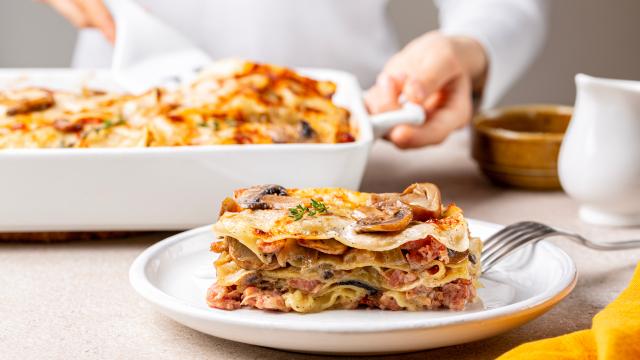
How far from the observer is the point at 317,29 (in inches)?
142

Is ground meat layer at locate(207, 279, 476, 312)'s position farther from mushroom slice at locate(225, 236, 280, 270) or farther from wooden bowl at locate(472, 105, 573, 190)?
wooden bowl at locate(472, 105, 573, 190)

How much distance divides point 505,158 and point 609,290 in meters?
0.77

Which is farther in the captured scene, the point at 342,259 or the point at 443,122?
the point at 443,122

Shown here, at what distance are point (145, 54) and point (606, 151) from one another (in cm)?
134

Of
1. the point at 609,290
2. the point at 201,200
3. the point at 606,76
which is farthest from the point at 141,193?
the point at 606,76

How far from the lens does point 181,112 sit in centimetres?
213

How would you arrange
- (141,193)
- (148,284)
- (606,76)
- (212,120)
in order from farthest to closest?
(606,76)
(212,120)
(141,193)
(148,284)

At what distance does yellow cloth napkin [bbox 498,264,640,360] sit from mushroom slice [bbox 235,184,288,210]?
485 millimetres

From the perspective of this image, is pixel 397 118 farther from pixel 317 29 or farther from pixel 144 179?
pixel 317 29

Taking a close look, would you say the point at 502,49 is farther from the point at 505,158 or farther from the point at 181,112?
the point at 181,112

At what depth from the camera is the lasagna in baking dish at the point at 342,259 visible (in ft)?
4.70

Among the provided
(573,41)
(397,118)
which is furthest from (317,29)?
(573,41)

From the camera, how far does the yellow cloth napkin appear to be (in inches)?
48.0

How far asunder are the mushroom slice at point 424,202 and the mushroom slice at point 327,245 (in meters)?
0.14
